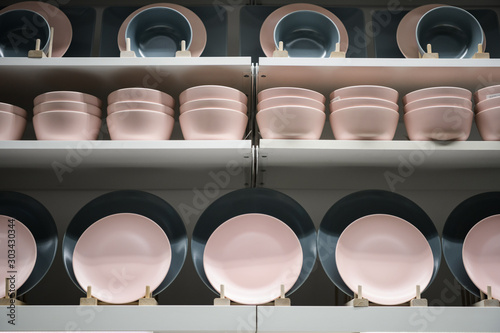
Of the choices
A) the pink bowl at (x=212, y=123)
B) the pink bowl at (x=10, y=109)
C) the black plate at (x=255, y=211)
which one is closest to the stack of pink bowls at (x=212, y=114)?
the pink bowl at (x=212, y=123)

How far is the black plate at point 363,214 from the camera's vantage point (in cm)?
151

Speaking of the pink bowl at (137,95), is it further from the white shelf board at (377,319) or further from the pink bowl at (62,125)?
the white shelf board at (377,319)

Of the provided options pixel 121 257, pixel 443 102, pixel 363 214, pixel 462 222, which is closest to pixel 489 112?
pixel 443 102

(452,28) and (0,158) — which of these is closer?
(0,158)

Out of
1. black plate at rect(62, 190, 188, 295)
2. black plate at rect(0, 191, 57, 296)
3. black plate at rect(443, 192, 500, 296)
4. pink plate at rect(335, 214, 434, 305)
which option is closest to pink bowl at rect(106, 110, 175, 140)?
black plate at rect(62, 190, 188, 295)

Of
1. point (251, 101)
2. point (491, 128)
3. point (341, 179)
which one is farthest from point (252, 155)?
point (491, 128)

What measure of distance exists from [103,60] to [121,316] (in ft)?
2.33

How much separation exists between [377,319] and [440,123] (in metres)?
0.54

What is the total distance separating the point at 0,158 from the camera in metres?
1.55

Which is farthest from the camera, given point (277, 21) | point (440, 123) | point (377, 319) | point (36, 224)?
point (277, 21)

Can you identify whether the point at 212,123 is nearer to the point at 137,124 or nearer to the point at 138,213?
the point at 137,124

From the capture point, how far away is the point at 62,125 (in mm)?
1451

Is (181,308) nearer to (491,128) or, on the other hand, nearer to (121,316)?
(121,316)

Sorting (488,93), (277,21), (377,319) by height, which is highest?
(277,21)
